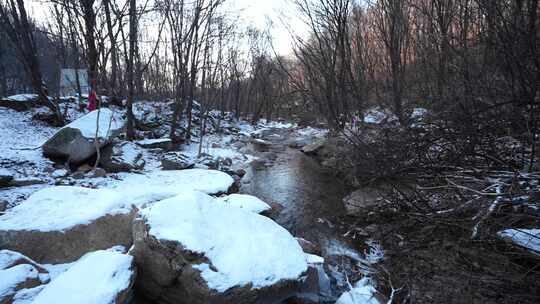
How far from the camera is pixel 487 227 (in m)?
3.28

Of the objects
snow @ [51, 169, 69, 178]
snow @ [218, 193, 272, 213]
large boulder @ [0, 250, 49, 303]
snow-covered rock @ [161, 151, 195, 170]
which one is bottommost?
snow-covered rock @ [161, 151, 195, 170]

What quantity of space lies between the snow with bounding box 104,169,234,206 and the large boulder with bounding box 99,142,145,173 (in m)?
0.57

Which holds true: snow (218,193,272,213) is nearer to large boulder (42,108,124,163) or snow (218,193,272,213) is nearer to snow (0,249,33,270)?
snow (0,249,33,270)

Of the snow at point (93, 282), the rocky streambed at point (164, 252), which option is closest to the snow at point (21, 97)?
the rocky streambed at point (164, 252)

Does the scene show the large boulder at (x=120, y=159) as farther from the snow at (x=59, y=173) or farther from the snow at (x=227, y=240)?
the snow at (x=227, y=240)

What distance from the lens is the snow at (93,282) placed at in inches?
93.4

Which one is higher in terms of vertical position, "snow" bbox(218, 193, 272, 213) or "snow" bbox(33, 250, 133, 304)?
"snow" bbox(33, 250, 133, 304)

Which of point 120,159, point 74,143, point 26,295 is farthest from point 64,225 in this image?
point 120,159

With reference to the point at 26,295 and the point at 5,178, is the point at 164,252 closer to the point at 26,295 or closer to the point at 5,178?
the point at 26,295

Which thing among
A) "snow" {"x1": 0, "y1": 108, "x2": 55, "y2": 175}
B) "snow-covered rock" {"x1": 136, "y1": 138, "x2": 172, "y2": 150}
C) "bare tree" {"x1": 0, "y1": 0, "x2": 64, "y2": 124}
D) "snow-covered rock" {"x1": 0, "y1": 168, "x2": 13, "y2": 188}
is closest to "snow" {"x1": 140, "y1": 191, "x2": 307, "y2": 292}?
"snow-covered rock" {"x1": 0, "y1": 168, "x2": 13, "y2": 188}

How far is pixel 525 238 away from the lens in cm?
311

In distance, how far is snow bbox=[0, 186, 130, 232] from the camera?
3617 millimetres

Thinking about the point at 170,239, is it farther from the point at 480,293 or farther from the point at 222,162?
the point at 222,162

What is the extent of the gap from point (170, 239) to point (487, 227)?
11.3 feet
